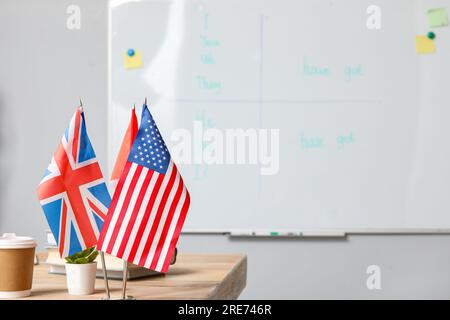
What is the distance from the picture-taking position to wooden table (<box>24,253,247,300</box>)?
1.13m

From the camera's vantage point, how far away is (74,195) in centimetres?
109

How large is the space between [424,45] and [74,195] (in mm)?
2384

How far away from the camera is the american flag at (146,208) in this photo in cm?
101

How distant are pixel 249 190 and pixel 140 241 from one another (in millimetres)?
2058

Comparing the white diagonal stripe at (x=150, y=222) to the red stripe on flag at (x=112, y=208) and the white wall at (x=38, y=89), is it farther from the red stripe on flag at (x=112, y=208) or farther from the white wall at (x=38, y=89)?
the white wall at (x=38, y=89)

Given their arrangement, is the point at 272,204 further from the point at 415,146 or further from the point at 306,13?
the point at 306,13

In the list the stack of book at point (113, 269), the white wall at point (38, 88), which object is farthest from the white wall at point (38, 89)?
the stack of book at point (113, 269)

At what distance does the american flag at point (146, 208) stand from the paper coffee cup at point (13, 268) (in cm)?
16

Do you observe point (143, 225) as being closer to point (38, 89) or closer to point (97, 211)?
point (97, 211)

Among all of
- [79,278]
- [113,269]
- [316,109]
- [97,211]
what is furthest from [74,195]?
[316,109]

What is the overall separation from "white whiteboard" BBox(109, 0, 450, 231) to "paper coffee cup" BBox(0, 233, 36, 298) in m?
1.98

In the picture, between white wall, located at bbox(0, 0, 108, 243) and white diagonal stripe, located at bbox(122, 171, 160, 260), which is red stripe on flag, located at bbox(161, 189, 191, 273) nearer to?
white diagonal stripe, located at bbox(122, 171, 160, 260)

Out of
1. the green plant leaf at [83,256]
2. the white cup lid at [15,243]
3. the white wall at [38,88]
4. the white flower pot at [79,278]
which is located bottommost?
the white flower pot at [79,278]

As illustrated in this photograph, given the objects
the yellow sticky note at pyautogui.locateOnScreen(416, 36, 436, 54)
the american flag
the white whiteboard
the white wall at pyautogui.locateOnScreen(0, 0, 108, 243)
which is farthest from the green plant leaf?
the yellow sticky note at pyautogui.locateOnScreen(416, 36, 436, 54)
